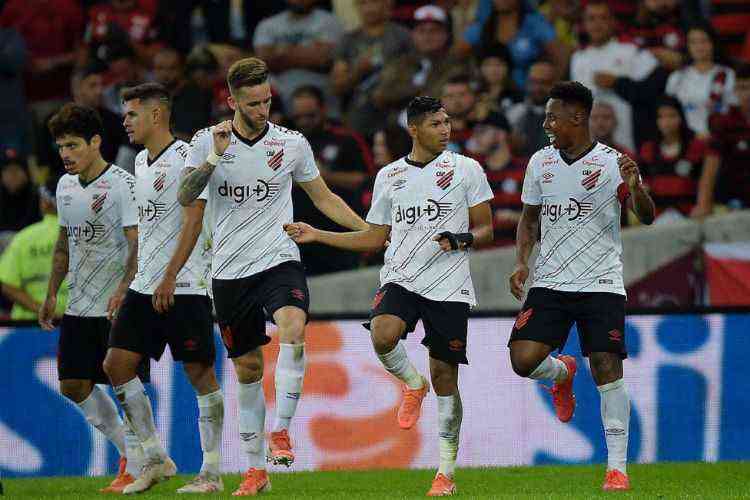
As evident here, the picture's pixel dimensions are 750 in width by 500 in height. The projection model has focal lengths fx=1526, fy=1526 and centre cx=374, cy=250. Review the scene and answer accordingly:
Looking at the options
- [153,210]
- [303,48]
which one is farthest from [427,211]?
[303,48]

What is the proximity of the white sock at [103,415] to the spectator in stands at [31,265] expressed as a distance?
2960mm

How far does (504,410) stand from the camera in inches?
483

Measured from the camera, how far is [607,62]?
635 inches

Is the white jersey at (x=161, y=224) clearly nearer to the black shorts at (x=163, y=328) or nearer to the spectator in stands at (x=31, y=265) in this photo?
the black shorts at (x=163, y=328)

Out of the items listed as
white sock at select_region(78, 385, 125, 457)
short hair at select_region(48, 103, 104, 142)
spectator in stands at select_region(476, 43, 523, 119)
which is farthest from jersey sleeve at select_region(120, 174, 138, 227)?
spectator in stands at select_region(476, 43, 523, 119)

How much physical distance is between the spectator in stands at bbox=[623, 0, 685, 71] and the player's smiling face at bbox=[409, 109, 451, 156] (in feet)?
22.7

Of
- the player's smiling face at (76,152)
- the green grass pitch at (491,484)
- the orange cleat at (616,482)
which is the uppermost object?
the player's smiling face at (76,152)

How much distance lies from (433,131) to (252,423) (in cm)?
222

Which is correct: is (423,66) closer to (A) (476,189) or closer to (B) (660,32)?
(B) (660,32)

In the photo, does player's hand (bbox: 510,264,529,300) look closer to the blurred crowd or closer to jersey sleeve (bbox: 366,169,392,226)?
jersey sleeve (bbox: 366,169,392,226)

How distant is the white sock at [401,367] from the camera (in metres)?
9.86

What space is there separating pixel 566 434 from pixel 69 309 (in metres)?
4.09

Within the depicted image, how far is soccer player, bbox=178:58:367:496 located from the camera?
31.4ft

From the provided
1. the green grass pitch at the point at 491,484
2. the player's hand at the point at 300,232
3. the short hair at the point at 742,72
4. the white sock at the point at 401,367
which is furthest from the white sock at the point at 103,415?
the short hair at the point at 742,72
